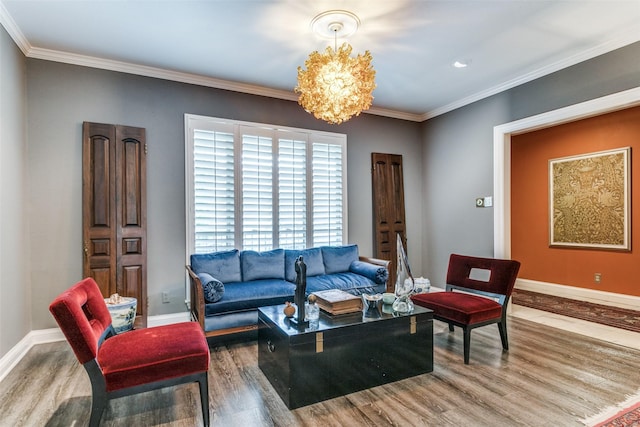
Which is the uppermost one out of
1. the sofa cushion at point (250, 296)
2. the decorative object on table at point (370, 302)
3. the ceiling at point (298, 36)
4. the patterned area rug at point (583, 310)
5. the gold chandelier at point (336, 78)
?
the ceiling at point (298, 36)

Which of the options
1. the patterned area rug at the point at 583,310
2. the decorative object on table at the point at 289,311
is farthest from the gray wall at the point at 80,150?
the patterned area rug at the point at 583,310

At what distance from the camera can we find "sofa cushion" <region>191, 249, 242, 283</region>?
3.61 meters

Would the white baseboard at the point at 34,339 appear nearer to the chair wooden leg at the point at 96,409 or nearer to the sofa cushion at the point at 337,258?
the chair wooden leg at the point at 96,409

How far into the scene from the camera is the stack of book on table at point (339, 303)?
99.3 inches

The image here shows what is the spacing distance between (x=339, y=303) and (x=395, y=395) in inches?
28.1

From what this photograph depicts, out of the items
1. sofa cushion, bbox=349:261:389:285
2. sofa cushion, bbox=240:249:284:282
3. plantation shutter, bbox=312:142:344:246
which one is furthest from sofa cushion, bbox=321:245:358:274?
sofa cushion, bbox=240:249:284:282

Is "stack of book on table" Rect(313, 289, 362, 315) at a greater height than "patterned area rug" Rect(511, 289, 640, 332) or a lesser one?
Answer: greater

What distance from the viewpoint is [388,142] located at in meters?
5.34

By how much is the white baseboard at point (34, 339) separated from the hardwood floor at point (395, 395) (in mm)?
62

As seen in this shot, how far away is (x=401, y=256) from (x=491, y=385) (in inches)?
43.5

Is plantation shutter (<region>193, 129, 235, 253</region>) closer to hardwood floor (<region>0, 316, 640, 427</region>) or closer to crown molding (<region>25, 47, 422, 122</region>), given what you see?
crown molding (<region>25, 47, 422, 122</region>)

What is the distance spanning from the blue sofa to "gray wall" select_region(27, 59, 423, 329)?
50 cm

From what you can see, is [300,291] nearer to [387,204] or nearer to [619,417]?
[619,417]

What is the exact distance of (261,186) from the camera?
427 centimetres
